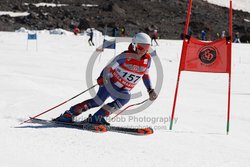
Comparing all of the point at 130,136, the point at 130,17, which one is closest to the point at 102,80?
the point at 130,136

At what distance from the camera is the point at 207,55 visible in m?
7.29

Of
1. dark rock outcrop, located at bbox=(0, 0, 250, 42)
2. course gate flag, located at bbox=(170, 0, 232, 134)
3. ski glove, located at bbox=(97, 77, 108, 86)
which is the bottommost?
ski glove, located at bbox=(97, 77, 108, 86)

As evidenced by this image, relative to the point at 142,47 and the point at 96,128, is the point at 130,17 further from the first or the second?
the point at 96,128

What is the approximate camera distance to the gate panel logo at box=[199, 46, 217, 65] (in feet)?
23.9

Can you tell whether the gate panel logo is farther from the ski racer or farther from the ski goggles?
the ski goggles

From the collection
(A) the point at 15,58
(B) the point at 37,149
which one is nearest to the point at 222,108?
(B) the point at 37,149

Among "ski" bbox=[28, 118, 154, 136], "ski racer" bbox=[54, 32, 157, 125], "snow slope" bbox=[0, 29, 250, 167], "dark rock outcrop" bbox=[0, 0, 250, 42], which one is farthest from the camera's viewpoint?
"dark rock outcrop" bbox=[0, 0, 250, 42]

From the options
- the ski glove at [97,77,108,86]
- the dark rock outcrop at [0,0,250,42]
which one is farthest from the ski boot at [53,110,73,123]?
the dark rock outcrop at [0,0,250,42]

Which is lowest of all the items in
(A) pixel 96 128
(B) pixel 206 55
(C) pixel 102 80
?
(A) pixel 96 128

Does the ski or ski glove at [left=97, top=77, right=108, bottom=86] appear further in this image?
ski glove at [left=97, top=77, right=108, bottom=86]

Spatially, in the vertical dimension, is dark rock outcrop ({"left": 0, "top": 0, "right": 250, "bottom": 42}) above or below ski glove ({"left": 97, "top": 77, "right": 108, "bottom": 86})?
above

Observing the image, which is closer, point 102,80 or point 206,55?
point 102,80

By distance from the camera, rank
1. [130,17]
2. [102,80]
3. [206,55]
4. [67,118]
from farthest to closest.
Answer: [130,17], [206,55], [67,118], [102,80]

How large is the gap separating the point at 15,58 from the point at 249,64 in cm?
1323
